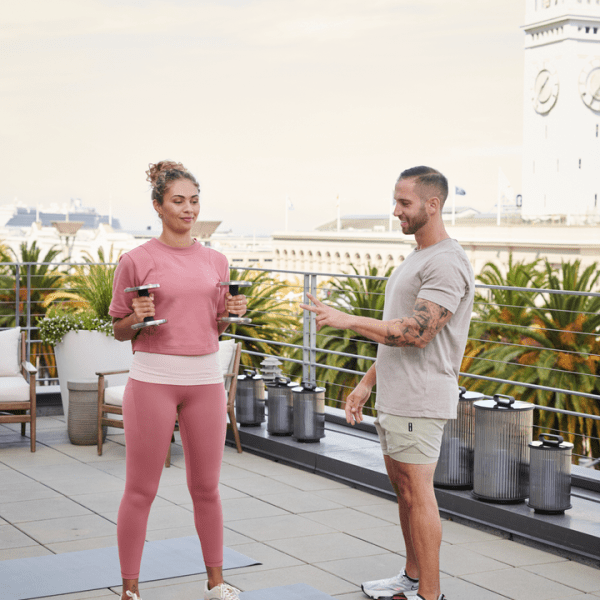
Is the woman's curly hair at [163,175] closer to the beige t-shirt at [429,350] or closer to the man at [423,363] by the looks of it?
the man at [423,363]

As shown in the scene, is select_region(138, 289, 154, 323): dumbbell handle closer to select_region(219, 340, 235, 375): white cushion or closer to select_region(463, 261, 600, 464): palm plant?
select_region(219, 340, 235, 375): white cushion

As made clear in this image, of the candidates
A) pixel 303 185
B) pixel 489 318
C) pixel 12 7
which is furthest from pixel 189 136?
pixel 489 318

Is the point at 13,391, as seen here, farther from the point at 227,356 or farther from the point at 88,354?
the point at 227,356

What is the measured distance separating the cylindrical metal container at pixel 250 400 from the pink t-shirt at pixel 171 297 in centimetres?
326

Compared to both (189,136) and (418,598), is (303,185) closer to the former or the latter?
(189,136)

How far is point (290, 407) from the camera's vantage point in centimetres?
596

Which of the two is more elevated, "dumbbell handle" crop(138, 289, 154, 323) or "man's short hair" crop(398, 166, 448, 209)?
"man's short hair" crop(398, 166, 448, 209)

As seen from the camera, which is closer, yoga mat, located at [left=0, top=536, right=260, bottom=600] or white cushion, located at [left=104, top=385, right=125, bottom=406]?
yoga mat, located at [left=0, top=536, right=260, bottom=600]

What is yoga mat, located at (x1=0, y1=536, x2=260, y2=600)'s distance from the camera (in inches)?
135

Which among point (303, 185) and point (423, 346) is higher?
point (303, 185)

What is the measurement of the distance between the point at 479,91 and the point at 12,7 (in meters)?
63.1

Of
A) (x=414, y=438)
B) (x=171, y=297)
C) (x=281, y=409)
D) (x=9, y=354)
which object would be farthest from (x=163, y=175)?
(x=9, y=354)

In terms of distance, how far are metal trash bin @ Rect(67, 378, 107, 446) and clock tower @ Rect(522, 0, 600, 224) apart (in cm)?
9869

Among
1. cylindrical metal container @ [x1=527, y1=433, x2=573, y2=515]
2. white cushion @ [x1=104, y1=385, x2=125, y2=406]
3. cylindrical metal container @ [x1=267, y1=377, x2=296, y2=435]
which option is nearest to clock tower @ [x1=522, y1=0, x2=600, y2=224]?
cylindrical metal container @ [x1=267, y1=377, x2=296, y2=435]
